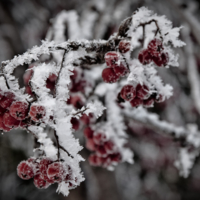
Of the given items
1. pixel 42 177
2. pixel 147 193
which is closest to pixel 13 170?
pixel 147 193

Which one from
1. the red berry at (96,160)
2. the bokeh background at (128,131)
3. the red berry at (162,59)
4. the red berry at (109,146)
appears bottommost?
the red berry at (96,160)

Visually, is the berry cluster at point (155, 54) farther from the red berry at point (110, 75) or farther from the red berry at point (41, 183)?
the red berry at point (41, 183)

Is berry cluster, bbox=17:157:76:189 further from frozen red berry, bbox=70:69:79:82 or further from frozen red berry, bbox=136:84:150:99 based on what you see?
frozen red berry, bbox=70:69:79:82

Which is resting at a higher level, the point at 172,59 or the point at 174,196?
the point at 174,196

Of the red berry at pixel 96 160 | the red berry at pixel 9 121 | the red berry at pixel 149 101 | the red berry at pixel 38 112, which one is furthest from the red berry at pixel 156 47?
the red berry at pixel 96 160

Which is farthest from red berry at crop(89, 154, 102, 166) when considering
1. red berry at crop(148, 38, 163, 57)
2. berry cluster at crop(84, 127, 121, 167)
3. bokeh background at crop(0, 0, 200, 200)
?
bokeh background at crop(0, 0, 200, 200)

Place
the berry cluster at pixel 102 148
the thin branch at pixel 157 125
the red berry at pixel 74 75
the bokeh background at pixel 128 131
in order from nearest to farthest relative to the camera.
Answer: the red berry at pixel 74 75 < the berry cluster at pixel 102 148 < the thin branch at pixel 157 125 < the bokeh background at pixel 128 131

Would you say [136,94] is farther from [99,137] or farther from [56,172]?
[99,137]

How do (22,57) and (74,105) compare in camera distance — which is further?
(74,105)

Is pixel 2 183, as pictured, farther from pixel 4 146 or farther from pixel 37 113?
pixel 37 113
